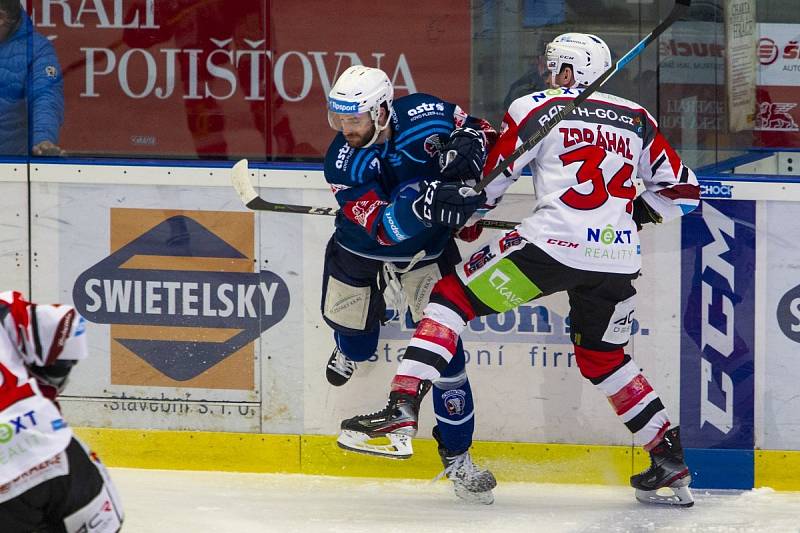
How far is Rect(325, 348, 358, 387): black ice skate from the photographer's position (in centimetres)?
406

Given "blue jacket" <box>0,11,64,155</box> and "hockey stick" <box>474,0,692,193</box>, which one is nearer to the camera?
"hockey stick" <box>474,0,692,193</box>

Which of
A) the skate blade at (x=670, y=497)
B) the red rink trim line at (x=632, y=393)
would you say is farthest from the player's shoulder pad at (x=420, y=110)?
the skate blade at (x=670, y=497)

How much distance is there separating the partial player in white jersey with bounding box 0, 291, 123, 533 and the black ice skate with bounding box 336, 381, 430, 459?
0.91m

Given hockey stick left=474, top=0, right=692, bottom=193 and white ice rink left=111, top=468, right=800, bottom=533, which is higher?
hockey stick left=474, top=0, right=692, bottom=193

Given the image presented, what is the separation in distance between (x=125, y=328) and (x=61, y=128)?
66 cm

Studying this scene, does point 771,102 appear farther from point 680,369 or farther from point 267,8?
point 267,8

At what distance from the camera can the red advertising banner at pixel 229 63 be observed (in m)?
4.21

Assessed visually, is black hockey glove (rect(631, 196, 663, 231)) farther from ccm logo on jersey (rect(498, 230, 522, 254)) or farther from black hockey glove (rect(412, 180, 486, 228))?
black hockey glove (rect(412, 180, 486, 228))

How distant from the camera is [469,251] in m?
4.13

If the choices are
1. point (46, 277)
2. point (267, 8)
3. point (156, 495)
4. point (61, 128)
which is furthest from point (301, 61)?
point (156, 495)

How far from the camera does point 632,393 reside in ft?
12.4

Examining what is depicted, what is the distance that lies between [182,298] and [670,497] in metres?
1.59

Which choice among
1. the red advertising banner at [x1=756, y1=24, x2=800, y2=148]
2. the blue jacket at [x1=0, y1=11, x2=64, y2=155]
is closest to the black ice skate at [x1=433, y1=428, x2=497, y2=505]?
the red advertising banner at [x1=756, y1=24, x2=800, y2=148]

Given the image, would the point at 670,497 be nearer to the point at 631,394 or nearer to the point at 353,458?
the point at 631,394
